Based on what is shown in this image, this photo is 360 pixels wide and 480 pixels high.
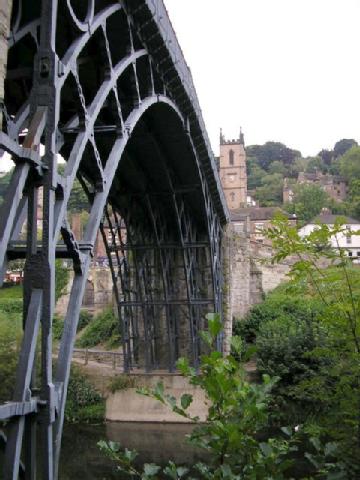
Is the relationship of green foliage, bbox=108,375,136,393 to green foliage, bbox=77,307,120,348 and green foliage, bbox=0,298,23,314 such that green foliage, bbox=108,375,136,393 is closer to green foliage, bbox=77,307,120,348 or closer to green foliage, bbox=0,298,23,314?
green foliage, bbox=77,307,120,348

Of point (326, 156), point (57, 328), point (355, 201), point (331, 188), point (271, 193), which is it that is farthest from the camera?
point (326, 156)

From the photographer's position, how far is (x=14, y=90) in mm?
9219

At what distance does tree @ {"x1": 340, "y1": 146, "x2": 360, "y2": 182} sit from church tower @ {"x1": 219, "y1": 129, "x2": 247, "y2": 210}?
21.2 meters

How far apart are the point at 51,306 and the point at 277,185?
9813 cm

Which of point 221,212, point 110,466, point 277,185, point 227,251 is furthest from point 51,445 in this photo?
point 277,185

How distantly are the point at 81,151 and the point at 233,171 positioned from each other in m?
74.6

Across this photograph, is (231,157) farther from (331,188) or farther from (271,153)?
(271,153)

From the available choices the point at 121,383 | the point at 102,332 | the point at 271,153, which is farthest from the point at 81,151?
the point at 271,153

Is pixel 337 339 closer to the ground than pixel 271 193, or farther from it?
closer to the ground

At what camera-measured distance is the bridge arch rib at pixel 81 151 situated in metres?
5.11

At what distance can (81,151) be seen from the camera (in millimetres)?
6613

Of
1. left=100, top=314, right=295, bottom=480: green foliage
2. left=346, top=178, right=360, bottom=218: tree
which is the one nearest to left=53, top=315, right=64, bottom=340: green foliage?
left=100, top=314, right=295, bottom=480: green foliage

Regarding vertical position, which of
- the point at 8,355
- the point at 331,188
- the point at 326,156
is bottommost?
the point at 8,355

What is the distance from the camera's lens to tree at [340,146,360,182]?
91.1 meters
